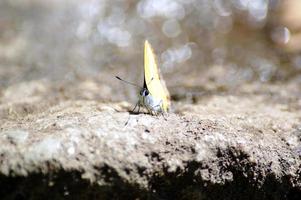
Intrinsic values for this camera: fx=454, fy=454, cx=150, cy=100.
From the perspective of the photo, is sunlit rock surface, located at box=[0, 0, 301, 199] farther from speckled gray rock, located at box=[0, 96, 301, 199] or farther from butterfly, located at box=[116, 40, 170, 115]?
butterfly, located at box=[116, 40, 170, 115]

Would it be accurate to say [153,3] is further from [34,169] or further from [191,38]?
[34,169]

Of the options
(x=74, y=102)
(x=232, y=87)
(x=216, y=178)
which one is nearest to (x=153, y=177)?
(x=216, y=178)

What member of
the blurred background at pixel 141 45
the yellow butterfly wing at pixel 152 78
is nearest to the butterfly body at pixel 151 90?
the yellow butterfly wing at pixel 152 78

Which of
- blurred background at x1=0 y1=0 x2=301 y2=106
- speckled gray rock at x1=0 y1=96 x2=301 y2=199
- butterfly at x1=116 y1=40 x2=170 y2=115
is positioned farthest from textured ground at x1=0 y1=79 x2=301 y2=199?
blurred background at x1=0 y1=0 x2=301 y2=106

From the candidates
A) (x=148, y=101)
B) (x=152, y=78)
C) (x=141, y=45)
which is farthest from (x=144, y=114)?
(x=141, y=45)

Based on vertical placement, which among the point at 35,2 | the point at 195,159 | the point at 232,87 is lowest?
the point at 195,159

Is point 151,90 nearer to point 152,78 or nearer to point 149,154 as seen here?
point 152,78
